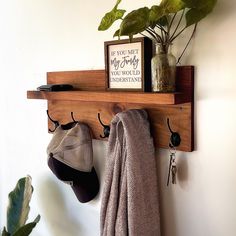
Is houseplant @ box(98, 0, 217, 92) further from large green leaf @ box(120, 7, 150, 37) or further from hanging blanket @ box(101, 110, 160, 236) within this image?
hanging blanket @ box(101, 110, 160, 236)

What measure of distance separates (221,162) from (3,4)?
3.55ft

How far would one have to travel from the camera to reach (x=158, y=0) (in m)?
0.79

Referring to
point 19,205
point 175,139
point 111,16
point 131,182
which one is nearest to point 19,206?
point 19,205

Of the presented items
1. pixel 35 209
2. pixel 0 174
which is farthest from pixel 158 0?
pixel 0 174

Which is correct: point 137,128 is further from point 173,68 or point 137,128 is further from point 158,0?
point 158,0

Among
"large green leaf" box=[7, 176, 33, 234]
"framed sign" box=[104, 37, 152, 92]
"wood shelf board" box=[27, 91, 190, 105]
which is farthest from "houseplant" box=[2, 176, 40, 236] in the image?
"framed sign" box=[104, 37, 152, 92]

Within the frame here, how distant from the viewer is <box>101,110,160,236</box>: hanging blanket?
0.74 meters

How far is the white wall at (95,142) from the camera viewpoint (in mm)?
699

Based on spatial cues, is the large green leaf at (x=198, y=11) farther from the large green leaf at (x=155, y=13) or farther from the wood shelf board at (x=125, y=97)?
the wood shelf board at (x=125, y=97)

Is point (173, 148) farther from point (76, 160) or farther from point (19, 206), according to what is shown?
point (19, 206)

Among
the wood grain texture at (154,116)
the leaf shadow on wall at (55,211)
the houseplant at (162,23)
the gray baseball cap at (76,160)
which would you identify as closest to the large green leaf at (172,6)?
the houseplant at (162,23)

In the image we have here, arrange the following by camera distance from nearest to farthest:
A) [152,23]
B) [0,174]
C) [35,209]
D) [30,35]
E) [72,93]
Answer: [152,23] < [72,93] < [30,35] < [35,209] < [0,174]

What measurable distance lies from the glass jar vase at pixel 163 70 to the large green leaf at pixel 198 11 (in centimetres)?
8

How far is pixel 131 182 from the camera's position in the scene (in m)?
0.74
